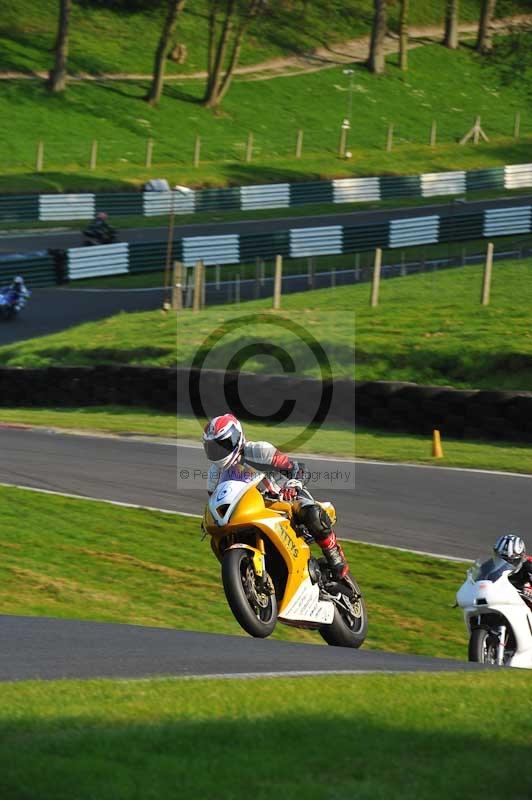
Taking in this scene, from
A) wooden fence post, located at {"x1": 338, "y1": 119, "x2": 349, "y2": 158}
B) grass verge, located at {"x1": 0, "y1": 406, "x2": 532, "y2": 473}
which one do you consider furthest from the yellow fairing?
wooden fence post, located at {"x1": 338, "y1": 119, "x2": 349, "y2": 158}

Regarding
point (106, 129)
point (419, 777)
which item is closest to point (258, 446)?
point (419, 777)

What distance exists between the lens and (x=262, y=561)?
8930mm

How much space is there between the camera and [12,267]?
32438 millimetres

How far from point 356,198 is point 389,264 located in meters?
12.1

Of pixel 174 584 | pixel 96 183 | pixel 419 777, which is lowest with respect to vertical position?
pixel 174 584

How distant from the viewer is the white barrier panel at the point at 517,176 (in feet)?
177

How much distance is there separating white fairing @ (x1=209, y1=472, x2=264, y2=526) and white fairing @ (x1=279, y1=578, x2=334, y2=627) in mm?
821

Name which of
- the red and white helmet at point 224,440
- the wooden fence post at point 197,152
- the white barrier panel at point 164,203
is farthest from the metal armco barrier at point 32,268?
the red and white helmet at point 224,440

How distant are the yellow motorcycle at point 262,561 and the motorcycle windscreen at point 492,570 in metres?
1.05

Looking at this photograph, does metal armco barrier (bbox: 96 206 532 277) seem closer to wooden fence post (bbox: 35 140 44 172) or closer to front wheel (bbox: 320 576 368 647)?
wooden fence post (bbox: 35 140 44 172)

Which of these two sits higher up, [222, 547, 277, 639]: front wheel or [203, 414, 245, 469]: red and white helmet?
[203, 414, 245, 469]: red and white helmet

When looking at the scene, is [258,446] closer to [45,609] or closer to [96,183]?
[45,609]

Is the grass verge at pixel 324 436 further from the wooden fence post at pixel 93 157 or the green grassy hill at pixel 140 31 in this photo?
the green grassy hill at pixel 140 31

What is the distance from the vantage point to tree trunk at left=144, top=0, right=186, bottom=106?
52.4m
